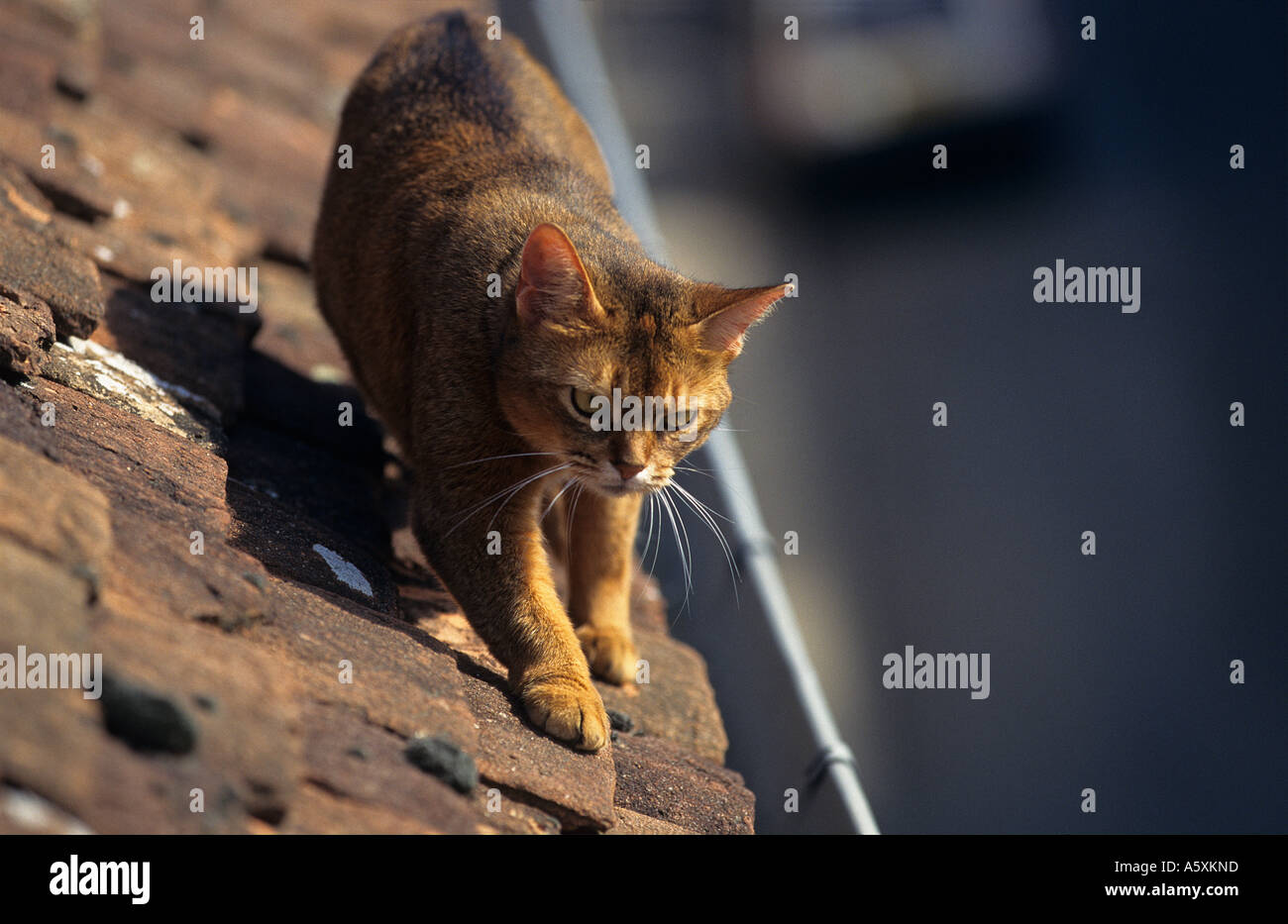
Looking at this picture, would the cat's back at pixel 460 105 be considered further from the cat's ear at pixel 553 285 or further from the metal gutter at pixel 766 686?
the cat's ear at pixel 553 285

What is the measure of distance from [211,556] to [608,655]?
1.61 metres

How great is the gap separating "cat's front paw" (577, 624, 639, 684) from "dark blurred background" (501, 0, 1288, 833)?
1.98ft

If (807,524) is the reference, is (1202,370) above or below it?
above

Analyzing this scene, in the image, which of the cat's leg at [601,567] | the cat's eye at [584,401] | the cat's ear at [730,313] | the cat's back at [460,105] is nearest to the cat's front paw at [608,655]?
the cat's leg at [601,567]

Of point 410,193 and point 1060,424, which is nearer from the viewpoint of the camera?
point 410,193

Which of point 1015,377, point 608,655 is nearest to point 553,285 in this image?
point 608,655

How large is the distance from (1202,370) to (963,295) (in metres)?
3.20

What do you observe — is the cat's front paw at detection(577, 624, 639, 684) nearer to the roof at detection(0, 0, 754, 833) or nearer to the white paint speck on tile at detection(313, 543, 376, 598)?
the roof at detection(0, 0, 754, 833)

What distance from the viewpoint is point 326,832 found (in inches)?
83.2

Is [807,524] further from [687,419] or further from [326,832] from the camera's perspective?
[326,832]

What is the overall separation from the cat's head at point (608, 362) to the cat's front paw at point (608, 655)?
63 centimetres

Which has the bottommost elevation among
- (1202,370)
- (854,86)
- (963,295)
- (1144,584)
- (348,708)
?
(348,708)

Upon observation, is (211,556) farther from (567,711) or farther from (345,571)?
(567,711)
